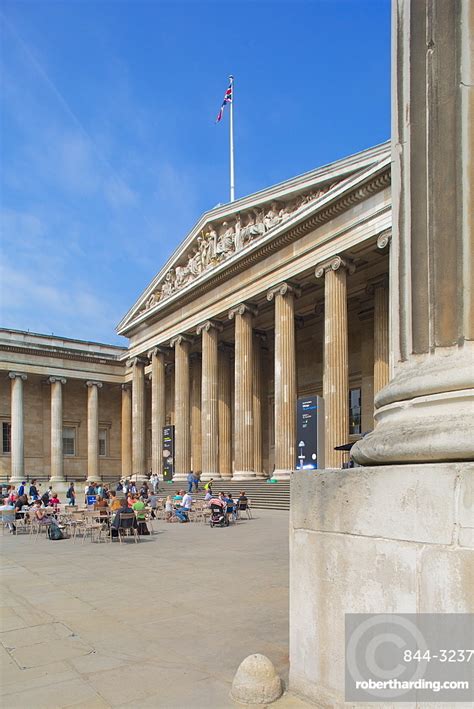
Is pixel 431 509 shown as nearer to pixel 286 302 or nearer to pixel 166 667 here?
pixel 166 667

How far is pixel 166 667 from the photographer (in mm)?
5594

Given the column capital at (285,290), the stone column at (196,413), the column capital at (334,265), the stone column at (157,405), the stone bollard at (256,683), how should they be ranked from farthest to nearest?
the stone column at (157,405) < the stone column at (196,413) < the column capital at (285,290) < the column capital at (334,265) < the stone bollard at (256,683)

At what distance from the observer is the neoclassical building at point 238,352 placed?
27469 mm

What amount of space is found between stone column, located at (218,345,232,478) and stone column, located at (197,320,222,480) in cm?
104

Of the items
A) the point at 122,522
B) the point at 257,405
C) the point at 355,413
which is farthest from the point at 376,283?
the point at 122,522

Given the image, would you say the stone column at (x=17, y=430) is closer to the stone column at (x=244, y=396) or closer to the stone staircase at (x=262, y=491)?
A: the stone staircase at (x=262, y=491)

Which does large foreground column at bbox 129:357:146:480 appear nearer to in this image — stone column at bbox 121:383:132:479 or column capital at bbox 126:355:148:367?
column capital at bbox 126:355:148:367

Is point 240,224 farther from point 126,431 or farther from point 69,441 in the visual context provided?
point 69,441

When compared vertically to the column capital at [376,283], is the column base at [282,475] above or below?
below

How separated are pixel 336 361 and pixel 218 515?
10.0 m

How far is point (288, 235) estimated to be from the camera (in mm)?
30188

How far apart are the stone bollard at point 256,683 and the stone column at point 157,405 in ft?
127

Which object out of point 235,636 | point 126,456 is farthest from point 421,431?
point 126,456

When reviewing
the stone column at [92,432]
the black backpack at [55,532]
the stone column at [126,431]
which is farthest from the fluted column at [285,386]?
the stone column at [126,431]
